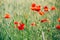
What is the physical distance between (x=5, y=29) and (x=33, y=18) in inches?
9.2

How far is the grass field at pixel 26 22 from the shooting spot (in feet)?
4.28

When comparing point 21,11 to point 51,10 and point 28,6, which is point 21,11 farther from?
point 51,10

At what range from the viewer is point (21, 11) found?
4.36 ft

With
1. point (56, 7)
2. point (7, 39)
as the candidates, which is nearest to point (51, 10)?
point (56, 7)

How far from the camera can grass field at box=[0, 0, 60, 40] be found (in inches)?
51.3

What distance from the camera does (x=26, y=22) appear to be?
1.31 m

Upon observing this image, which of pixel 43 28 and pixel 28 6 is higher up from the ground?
pixel 28 6

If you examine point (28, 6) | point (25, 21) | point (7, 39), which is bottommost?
point (7, 39)

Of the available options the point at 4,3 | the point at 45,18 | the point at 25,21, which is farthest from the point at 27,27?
the point at 4,3

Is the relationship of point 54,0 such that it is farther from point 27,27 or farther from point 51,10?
point 27,27

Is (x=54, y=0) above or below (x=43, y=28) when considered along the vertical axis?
above

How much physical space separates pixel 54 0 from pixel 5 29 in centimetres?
46

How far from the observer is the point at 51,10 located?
135 cm

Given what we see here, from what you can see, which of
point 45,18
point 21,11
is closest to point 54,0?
point 45,18
